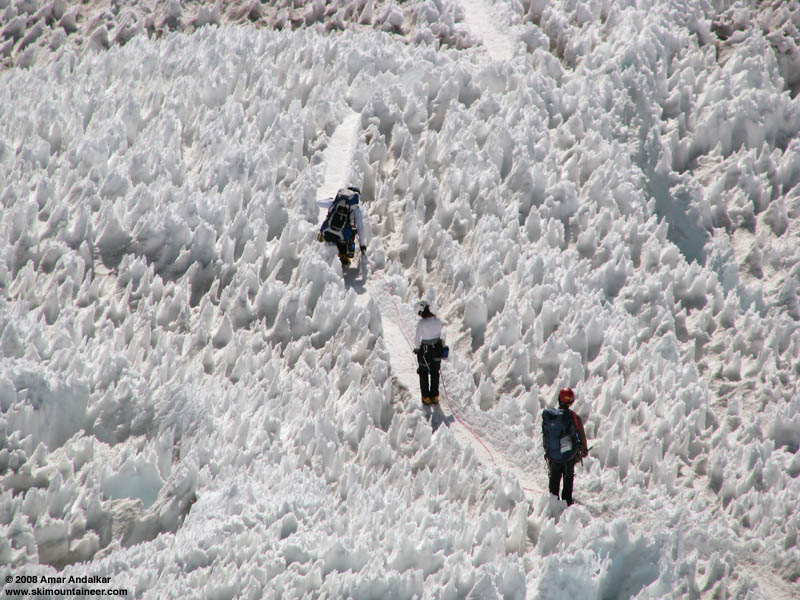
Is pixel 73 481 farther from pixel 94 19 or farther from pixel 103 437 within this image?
pixel 94 19

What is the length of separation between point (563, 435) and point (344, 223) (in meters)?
5.79

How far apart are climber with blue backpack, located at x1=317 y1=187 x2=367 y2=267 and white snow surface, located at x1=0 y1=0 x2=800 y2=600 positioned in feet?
1.67

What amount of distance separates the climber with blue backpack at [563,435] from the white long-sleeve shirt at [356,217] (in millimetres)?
5338

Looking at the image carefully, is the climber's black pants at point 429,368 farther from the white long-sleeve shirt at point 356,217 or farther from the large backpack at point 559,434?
the white long-sleeve shirt at point 356,217

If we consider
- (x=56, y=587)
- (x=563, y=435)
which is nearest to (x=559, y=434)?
(x=563, y=435)

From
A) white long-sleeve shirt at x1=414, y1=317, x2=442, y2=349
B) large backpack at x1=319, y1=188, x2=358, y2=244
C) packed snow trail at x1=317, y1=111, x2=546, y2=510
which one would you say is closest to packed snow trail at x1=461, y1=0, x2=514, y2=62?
packed snow trail at x1=317, y1=111, x2=546, y2=510

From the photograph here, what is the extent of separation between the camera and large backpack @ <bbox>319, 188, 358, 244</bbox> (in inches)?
558

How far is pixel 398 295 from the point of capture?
14.5 m

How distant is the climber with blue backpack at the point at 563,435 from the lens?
1063 centimetres

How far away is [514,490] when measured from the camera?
11328mm

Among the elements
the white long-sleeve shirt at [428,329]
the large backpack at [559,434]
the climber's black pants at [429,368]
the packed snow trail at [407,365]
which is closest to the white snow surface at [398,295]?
the packed snow trail at [407,365]

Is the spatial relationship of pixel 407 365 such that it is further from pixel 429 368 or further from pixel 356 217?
pixel 356 217

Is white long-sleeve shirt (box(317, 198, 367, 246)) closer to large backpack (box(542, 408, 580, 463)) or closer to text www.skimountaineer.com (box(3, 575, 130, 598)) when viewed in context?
large backpack (box(542, 408, 580, 463))

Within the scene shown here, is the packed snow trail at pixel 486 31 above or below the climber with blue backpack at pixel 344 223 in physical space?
above
